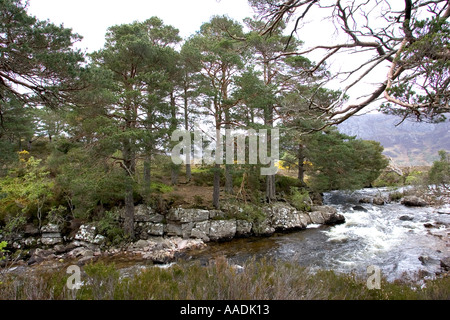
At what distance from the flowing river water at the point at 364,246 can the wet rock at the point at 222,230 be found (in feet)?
1.41

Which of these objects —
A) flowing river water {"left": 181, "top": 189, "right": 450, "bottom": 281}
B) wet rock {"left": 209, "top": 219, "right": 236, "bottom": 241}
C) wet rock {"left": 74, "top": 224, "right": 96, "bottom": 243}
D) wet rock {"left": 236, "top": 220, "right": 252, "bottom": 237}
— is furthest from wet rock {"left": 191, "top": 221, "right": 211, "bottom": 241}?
wet rock {"left": 74, "top": 224, "right": 96, "bottom": 243}

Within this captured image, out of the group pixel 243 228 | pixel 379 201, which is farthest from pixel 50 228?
pixel 379 201

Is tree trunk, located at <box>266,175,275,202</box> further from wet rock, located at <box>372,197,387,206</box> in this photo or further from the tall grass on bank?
the tall grass on bank

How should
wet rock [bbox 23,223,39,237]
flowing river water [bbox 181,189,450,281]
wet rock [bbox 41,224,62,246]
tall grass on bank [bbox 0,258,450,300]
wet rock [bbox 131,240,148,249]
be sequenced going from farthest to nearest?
wet rock [bbox 23,223,39,237] → wet rock [bbox 41,224,62,246] → wet rock [bbox 131,240,148,249] → flowing river water [bbox 181,189,450,281] → tall grass on bank [bbox 0,258,450,300]

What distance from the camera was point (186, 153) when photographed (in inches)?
496

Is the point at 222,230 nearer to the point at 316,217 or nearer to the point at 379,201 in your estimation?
the point at 316,217

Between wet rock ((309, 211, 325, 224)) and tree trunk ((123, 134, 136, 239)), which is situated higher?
tree trunk ((123, 134, 136, 239))

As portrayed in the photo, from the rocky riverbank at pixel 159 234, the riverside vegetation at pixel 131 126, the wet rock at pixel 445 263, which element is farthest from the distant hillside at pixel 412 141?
the wet rock at pixel 445 263

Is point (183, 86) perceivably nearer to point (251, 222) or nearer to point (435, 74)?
point (251, 222)

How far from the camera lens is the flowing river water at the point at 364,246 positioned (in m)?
7.76

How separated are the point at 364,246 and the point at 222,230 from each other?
6465 millimetres

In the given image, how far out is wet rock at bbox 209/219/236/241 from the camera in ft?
35.4

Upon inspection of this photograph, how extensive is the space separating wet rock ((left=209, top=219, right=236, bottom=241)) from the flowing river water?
43cm
